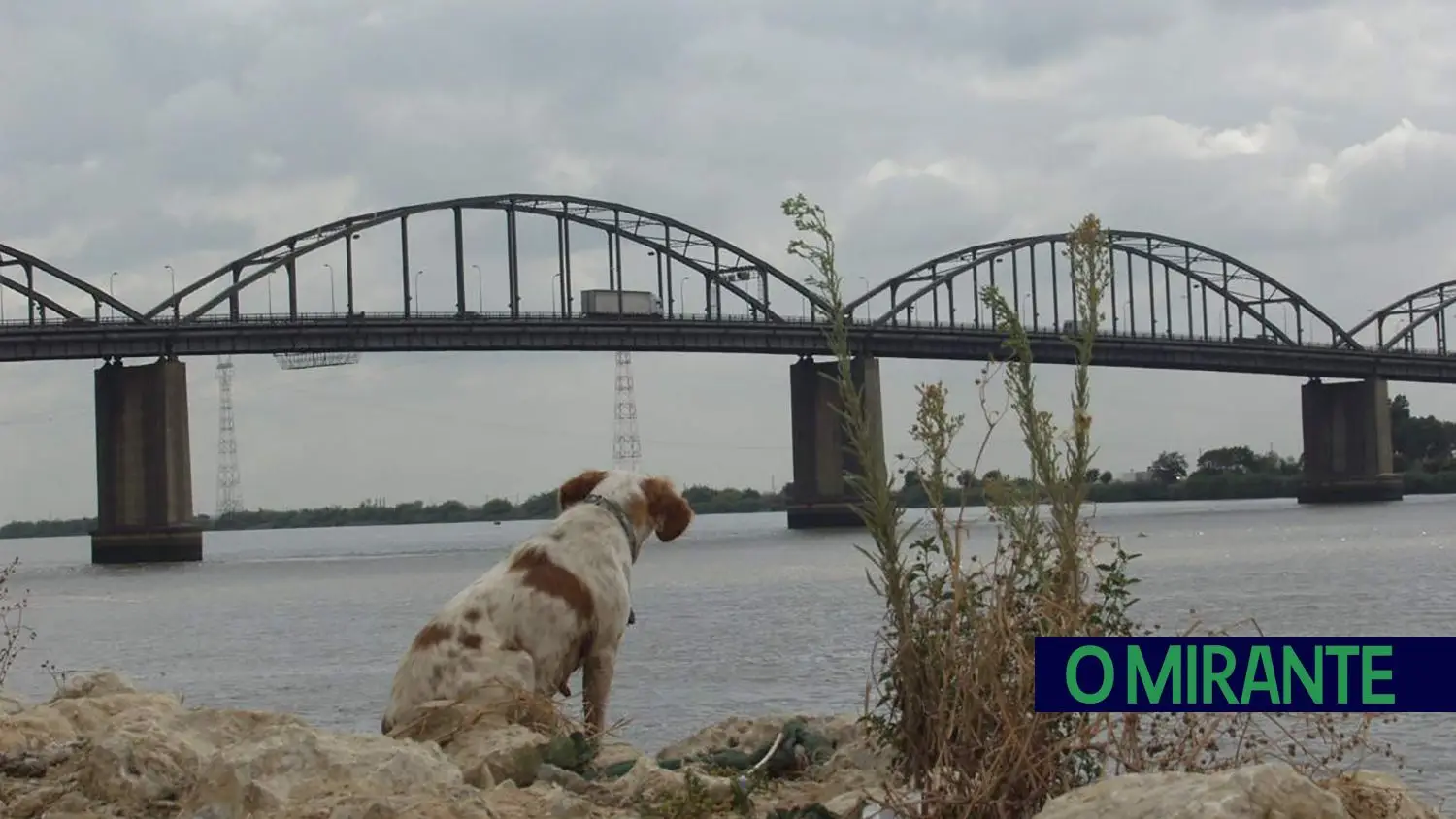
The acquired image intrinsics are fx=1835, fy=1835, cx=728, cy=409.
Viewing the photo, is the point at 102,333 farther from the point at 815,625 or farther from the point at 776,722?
the point at 776,722

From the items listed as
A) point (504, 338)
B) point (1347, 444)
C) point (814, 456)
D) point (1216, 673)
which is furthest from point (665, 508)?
point (1347, 444)

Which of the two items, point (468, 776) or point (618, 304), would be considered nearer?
point (468, 776)

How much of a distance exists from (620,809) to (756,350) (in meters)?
84.4

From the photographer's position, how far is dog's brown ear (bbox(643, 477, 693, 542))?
24.3 ft

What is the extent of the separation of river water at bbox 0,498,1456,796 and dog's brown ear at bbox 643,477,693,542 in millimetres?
2388

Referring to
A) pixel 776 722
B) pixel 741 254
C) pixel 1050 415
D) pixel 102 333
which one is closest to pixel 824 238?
pixel 1050 415

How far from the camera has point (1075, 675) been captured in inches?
158

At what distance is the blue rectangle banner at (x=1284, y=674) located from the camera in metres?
3.37

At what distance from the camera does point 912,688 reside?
479 centimetres

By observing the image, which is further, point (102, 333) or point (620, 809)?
point (102, 333)

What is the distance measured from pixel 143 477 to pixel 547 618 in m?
70.7

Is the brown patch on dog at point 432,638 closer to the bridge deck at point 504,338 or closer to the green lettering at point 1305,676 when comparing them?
the green lettering at point 1305,676

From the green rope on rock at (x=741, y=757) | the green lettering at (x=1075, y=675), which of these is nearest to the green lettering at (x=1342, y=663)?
the green lettering at (x=1075, y=675)

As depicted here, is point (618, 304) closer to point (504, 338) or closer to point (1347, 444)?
point (504, 338)
